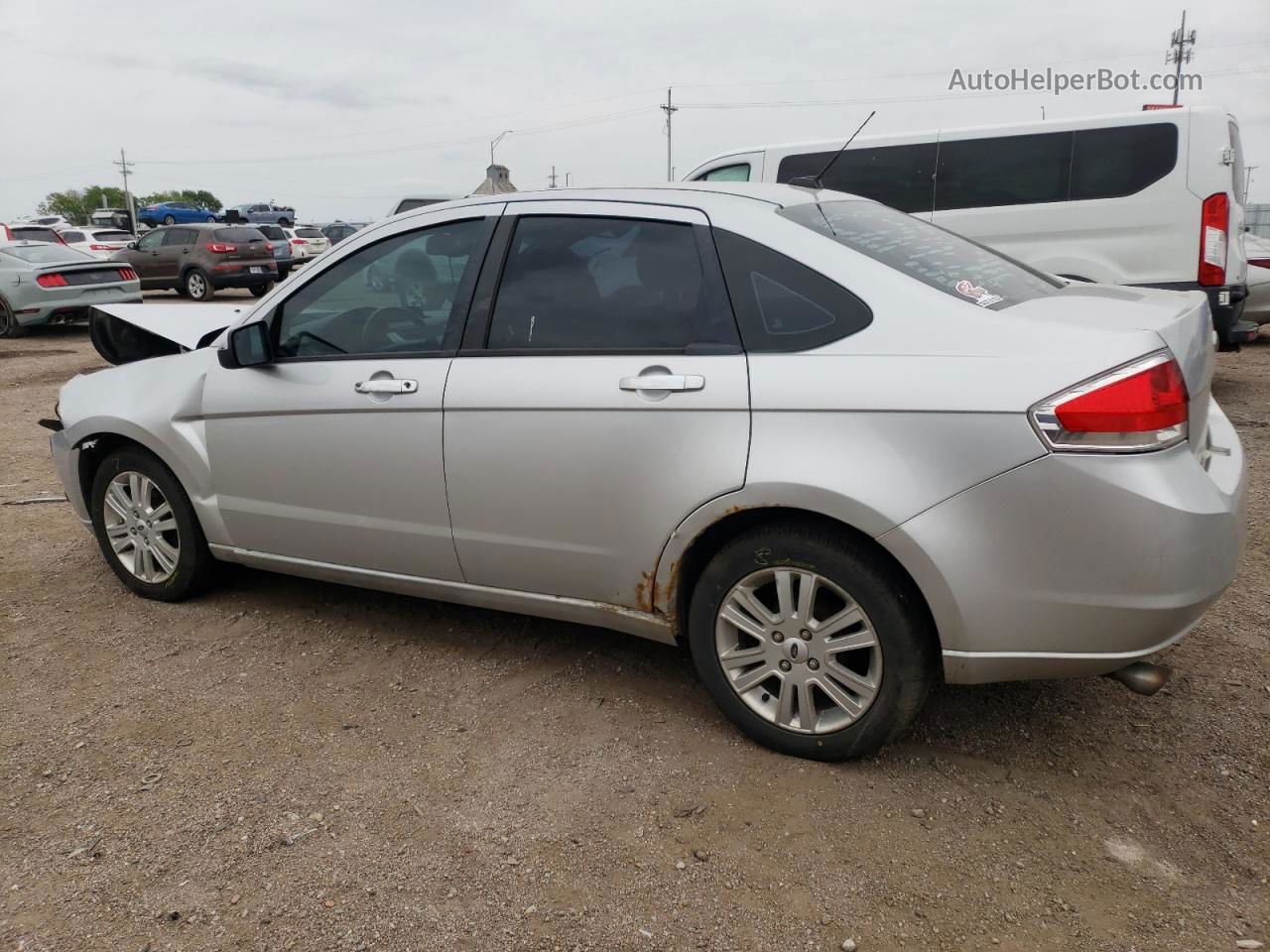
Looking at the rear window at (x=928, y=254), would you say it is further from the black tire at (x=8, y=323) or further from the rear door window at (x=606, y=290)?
the black tire at (x=8, y=323)

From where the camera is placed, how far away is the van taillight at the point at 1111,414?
2.37 metres

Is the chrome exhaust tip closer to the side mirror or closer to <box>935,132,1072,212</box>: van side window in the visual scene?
the side mirror

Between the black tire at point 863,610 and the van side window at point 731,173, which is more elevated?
the van side window at point 731,173

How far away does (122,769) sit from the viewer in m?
3.00

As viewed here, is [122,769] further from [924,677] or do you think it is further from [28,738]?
[924,677]

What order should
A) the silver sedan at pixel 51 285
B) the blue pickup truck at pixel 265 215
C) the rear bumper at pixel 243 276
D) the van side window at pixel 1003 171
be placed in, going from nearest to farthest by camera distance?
the van side window at pixel 1003 171 → the silver sedan at pixel 51 285 → the rear bumper at pixel 243 276 → the blue pickup truck at pixel 265 215

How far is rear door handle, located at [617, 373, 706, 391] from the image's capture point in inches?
111

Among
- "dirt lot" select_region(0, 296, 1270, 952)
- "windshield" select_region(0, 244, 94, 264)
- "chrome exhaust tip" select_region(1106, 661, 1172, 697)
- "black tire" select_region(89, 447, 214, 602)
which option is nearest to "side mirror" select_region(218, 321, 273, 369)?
"black tire" select_region(89, 447, 214, 602)

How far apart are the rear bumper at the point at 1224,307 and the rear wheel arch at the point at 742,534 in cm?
593

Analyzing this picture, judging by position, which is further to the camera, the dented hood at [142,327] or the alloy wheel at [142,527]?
the dented hood at [142,327]

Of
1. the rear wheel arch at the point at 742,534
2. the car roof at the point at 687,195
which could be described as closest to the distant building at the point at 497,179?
the car roof at the point at 687,195

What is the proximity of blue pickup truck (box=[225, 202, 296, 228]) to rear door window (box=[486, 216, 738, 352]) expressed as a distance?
40144mm

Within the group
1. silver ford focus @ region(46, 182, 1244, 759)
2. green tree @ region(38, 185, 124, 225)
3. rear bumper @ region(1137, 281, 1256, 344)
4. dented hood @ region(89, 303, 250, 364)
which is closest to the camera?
silver ford focus @ region(46, 182, 1244, 759)

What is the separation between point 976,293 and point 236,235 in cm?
1915
